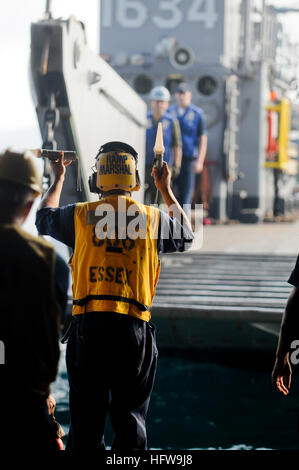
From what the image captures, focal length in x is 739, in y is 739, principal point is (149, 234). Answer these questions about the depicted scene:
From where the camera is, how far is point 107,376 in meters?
2.90

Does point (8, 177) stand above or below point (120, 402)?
above

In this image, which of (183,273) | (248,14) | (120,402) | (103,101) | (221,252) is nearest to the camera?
(120,402)

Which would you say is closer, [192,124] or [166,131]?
[166,131]

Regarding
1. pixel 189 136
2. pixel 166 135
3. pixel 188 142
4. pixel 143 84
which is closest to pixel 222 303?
pixel 166 135

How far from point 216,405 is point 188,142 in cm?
269

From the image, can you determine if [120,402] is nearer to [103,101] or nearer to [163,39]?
[103,101]

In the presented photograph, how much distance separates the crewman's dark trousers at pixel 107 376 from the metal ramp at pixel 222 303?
9.25ft

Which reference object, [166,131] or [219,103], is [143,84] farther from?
[166,131]

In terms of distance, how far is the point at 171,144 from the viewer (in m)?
5.89

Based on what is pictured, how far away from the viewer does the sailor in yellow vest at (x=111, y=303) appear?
2.89 m

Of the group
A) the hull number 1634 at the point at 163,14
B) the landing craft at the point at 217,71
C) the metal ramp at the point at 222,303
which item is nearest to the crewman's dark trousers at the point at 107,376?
the metal ramp at the point at 222,303

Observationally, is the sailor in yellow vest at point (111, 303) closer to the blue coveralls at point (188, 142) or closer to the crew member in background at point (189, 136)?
the blue coveralls at point (188, 142)

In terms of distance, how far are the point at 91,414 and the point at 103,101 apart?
3.29 metres

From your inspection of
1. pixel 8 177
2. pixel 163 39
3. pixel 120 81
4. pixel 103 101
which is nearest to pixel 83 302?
pixel 8 177
